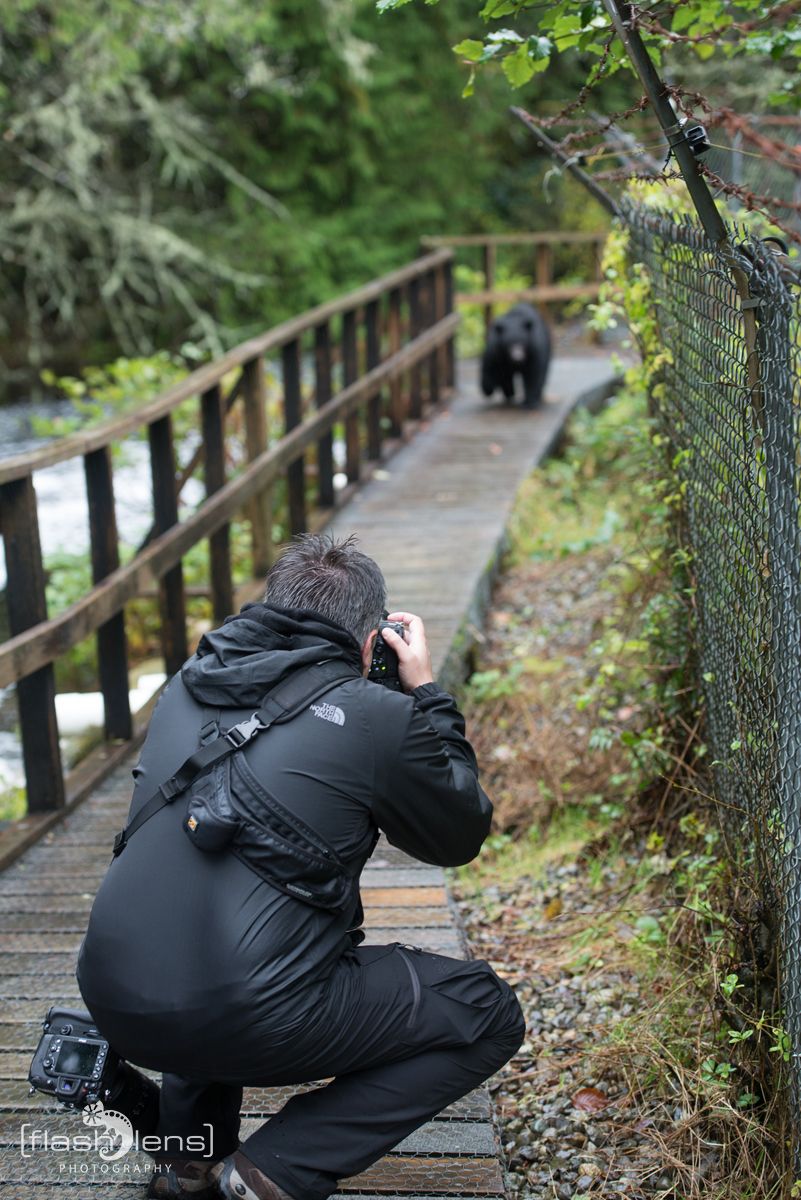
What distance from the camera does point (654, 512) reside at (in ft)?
14.6

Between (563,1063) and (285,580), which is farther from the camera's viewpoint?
(563,1063)

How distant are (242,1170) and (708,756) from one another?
5.91 ft

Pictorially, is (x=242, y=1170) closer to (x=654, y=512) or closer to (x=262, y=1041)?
(x=262, y=1041)

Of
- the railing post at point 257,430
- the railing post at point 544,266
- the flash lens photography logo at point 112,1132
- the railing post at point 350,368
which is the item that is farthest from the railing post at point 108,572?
the railing post at point 544,266

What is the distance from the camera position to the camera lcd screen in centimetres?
252

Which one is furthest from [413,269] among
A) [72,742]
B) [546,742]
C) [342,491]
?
[546,742]

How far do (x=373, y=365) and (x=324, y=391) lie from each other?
1.31 meters

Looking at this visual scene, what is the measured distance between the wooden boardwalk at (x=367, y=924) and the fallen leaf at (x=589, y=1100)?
0.86ft

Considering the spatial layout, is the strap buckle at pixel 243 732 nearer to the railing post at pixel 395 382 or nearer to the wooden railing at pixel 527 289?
the railing post at pixel 395 382

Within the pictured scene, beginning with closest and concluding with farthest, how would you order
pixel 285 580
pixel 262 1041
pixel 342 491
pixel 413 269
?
pixel 262 1041
pixel 285 580
pixel 342 491
pixel 413 269

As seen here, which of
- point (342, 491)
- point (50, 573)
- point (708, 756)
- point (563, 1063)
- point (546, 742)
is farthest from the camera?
point (50, 573)

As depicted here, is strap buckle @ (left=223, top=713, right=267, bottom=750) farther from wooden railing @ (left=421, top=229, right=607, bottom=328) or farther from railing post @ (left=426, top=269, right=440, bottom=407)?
wooden railing @ (left=421, top=229, right=607, bottom=328)

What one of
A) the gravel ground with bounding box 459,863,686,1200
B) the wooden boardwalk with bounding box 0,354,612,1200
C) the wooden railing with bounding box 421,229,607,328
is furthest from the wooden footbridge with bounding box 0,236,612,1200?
the wooden railing with bounding box 421,229,607,328

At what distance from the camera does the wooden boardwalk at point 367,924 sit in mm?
2783
